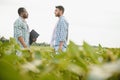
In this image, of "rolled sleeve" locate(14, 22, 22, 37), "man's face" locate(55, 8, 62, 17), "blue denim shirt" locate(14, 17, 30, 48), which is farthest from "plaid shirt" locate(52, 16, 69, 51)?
"rolled sleeve" locate(14, 22, 22, 37)

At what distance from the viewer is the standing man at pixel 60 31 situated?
4.93m

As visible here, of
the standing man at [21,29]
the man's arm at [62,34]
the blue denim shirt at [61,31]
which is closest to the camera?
the standing man at [21,29]

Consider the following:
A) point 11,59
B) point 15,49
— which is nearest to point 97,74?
point 11,59

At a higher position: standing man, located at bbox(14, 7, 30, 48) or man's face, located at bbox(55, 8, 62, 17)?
man's face, located at bbox(55, 8, 62, 17)

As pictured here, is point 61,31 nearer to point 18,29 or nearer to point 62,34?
point 62,34

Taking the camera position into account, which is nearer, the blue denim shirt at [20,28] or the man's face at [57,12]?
the blue denim shirt at [20,28]

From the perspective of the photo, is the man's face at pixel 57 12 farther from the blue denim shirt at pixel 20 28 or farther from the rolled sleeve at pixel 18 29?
the rolled sleeve at pixel 18 29

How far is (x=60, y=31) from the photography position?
16.6ft

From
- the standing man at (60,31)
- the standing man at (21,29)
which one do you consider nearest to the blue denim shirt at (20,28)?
the standing man at (21,29)

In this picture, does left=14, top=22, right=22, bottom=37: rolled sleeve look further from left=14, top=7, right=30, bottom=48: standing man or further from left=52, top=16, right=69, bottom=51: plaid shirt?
left=52, top=16, right=69, bottom=51: plaid shirt

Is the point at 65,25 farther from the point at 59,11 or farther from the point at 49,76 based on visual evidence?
the point at 49,76

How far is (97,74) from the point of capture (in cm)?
33

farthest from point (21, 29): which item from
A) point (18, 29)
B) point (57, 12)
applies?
point (57, 12)

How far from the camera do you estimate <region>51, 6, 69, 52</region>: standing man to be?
16.2 ft
